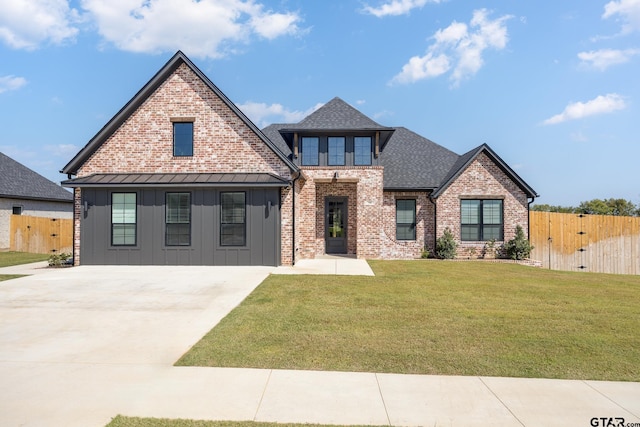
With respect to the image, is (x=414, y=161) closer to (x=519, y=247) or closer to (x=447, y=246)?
(x=447, y=246)

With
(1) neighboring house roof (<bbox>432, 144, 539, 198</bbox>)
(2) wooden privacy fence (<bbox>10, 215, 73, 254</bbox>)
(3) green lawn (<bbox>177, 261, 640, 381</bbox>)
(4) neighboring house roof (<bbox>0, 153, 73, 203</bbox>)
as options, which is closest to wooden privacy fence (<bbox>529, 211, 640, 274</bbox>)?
(1) neighboring house roof (<bbox>432, 144, 539, 198</bbox>)

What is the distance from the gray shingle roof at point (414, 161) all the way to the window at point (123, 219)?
11.5 metres

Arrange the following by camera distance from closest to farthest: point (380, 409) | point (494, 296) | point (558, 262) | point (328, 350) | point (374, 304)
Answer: point (380, 409), point (328, 350), point (374, 304), point (494, 296), point (558, 262)

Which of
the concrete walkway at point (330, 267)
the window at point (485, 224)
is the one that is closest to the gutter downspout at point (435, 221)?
the window at point (485, 224)

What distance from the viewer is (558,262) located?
17969 millimetres

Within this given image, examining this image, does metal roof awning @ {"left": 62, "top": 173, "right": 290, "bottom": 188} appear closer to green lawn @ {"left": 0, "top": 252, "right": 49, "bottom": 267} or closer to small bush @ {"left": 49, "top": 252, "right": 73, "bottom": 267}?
small bush @ {"left": 49, "top": 252, "right": 73, "bottom": 267}

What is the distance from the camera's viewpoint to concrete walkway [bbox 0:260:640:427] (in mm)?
3686

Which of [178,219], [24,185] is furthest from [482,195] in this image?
[24,185]

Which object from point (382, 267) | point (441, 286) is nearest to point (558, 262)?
point (382, 267)

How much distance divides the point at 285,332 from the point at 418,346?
2.18 m

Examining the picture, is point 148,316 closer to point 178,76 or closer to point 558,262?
point 178,76

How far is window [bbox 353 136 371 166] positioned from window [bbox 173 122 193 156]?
7.38 metres

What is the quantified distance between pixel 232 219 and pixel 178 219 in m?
2.14

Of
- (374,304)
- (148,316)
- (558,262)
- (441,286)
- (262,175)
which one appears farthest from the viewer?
(558,262)
